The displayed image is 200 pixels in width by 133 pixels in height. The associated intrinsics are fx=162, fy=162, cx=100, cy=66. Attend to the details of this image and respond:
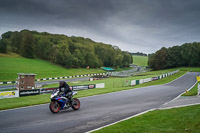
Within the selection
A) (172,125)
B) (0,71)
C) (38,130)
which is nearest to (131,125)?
(172,125)

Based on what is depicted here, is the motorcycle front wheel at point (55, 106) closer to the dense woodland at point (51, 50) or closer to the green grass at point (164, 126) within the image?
the green grass at point (164, 126)

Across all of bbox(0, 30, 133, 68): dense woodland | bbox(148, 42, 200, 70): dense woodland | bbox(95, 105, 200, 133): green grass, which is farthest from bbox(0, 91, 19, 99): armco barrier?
bbox(148, 42, 200, 70): dense woodland

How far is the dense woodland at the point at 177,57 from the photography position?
97938 millimetres

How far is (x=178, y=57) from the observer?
10256 cm

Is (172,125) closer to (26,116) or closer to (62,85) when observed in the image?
(62,85)

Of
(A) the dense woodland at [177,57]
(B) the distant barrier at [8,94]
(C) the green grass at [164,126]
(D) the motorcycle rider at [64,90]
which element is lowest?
(B) the distant barrier at [8,94]

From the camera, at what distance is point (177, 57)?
10194 cm

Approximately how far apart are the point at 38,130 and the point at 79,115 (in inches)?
120

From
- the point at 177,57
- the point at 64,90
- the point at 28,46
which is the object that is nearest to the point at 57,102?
the point at 64,90

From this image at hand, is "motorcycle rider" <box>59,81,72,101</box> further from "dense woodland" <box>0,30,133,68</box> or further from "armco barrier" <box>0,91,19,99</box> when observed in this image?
"dense woodland" <box>0,30,133,68</box>

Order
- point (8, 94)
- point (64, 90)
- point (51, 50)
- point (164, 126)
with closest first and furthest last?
point (164, 126) → point (64, 90) → point (8, 94) → point (51, 50)

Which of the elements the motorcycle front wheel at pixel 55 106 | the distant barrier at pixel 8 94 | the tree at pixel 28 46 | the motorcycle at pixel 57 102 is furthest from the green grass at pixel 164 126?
the tree at pixel 28 46

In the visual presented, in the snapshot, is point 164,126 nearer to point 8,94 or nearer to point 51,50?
point 8,94

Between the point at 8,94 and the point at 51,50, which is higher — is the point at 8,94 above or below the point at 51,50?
below
